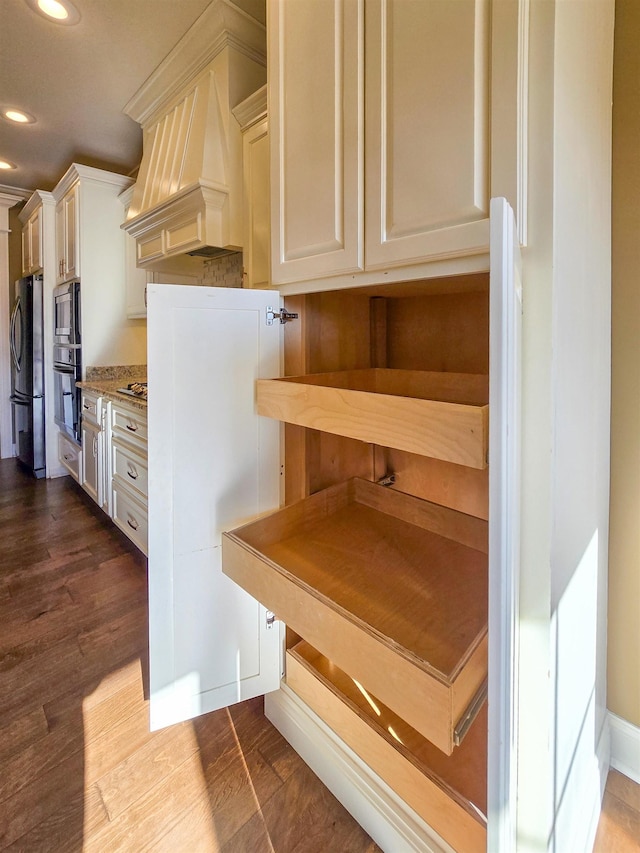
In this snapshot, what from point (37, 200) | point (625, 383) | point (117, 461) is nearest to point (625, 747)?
point (625, 383)

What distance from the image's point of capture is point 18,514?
328cm

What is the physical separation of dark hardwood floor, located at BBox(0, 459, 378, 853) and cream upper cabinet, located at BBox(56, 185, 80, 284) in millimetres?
2503

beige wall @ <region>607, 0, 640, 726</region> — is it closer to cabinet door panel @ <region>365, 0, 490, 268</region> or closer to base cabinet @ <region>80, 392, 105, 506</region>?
cabinet door panel @ <region>365, 0, 490, 268</region>

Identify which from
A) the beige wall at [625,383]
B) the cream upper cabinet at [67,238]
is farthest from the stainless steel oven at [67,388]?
the beige wall at [625,383]

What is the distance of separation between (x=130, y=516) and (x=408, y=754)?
2011 mm

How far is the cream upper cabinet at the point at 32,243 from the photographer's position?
3972 millimetres

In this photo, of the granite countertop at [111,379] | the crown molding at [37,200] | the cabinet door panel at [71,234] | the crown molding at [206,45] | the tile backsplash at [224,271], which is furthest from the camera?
the crown molding at [37,200]

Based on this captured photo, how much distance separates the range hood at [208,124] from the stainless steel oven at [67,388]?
5.36ft

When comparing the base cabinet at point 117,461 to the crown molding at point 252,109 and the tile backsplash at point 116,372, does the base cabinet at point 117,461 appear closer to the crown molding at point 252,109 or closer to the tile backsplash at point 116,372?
the tile backsplash at point 116,372

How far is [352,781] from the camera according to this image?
1.22 m

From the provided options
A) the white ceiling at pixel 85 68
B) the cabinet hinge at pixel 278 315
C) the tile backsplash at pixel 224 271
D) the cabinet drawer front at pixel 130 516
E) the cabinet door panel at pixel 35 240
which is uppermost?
the white ceiling at pixel 85 68

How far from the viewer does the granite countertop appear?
286cm

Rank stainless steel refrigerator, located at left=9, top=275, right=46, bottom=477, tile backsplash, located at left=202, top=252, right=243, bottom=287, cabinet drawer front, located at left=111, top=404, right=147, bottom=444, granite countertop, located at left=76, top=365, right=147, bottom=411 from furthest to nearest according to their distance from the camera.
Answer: stainless steel refrigerator, located at left=9, top=275, right=46, bottom=477
granite countertop, located at left=76, top=365, right=147, bottom=411
tile backsplash, located at left=202, top=252, right=243, bottom=287
cabinet drawer front, located at left=111, top=404, right=147, bottom=444

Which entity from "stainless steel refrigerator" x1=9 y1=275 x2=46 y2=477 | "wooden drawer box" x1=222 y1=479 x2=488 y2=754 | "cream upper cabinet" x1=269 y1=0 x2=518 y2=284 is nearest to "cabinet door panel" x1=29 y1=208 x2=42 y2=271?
"stainless steel refrigerator" x1=9 y1=275 x2=46 y2=477
